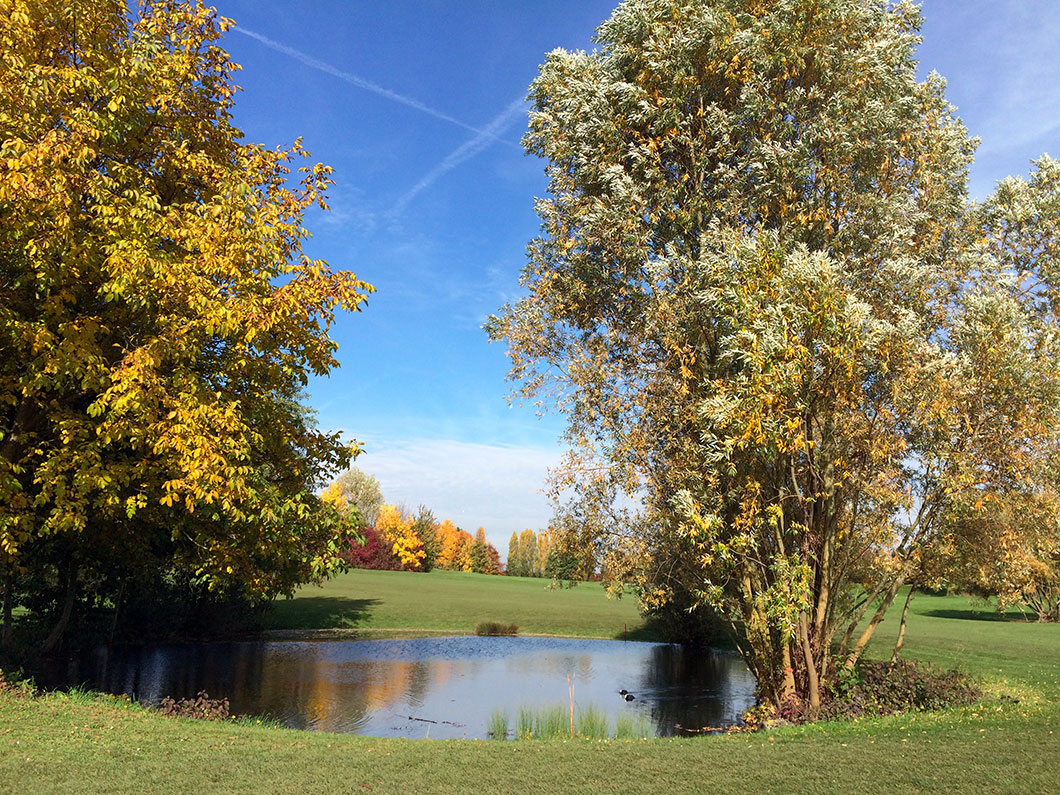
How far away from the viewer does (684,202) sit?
1717cm

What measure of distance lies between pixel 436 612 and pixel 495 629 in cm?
465

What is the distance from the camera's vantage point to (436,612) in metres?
39.3

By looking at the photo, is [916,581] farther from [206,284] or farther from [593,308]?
[206,284]

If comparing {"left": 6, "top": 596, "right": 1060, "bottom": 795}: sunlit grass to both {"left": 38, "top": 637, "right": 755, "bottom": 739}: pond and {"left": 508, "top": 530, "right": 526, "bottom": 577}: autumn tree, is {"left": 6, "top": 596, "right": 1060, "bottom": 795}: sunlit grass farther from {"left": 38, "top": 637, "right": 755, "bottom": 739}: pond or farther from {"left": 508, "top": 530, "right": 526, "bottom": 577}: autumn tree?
{"left": 508, "top": 530, "right": 526, "bottom": 577}: autumn tree

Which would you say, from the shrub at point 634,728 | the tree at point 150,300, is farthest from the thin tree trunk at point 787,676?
the tree at point 150,300

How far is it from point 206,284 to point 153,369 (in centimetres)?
179

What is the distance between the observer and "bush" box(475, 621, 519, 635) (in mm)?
35812

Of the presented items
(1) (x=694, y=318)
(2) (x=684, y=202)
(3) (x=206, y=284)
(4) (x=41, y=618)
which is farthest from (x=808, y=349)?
(4) (x=41, y=618)

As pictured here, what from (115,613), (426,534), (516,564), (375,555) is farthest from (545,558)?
(115,613)

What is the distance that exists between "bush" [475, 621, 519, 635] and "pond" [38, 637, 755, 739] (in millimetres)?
4406

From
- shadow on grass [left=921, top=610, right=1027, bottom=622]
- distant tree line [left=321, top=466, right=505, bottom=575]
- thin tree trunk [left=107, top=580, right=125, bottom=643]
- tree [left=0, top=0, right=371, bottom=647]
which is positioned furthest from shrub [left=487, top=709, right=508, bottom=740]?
distant tree line [left=321, top=466, right=505, bottom=575]

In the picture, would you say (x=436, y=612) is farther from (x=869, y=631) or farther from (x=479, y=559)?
(x=479, y=559)

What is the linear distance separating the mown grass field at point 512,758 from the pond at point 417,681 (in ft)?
15.9

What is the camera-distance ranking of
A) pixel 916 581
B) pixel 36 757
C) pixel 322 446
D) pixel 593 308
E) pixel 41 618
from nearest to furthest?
pixel 36 757
pixel 322 446
pixel 916 581
pixel 593 308
pixel 41 618
